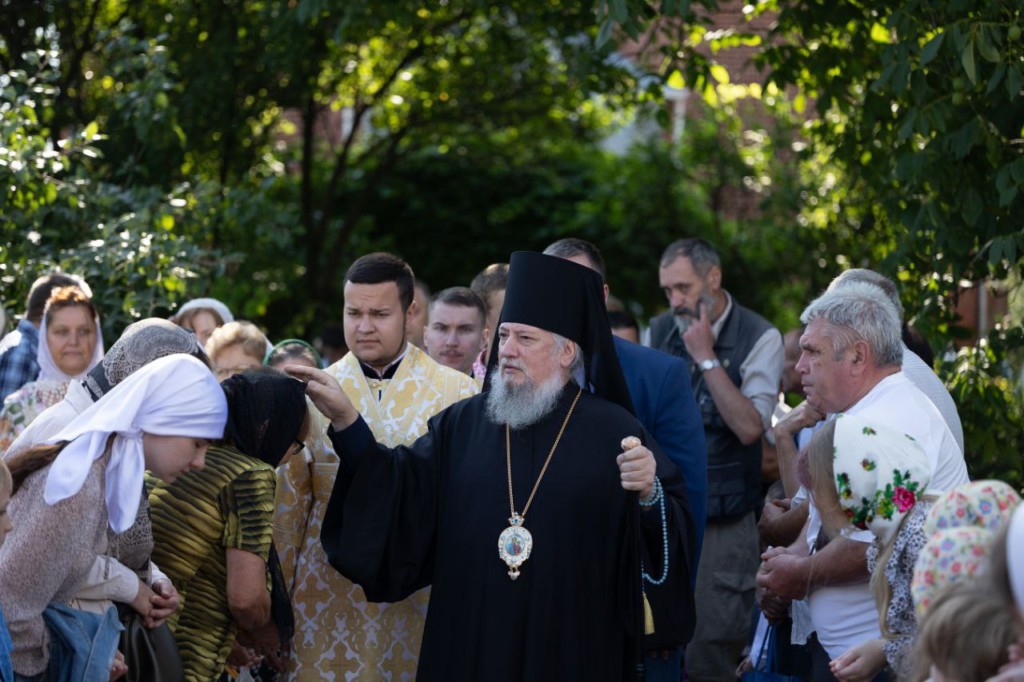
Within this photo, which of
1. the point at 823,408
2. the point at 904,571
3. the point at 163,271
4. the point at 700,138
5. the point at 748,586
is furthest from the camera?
the point at 700,138

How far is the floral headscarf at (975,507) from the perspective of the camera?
11.5ft

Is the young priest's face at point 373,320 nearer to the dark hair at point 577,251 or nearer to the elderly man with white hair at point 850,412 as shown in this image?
the dark hair at point 577,251

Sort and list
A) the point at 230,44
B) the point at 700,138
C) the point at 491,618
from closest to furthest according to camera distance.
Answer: the point at 491,618 → the point at 230,44 → the point at 700,138

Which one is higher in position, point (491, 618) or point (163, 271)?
point (163, 271)

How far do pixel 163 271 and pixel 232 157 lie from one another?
3348 millimetres

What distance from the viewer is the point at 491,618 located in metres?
4.69

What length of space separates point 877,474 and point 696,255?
121 inches

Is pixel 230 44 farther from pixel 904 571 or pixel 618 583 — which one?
pixel 904 571

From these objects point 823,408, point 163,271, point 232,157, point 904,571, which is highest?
point 232,157

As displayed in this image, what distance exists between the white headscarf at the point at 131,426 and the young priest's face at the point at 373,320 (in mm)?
1365

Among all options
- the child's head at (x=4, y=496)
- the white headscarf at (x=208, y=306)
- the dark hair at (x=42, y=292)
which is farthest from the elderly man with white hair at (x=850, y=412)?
the dark hair at (x=42, y=292)

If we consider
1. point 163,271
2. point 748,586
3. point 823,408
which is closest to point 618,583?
point 823,408

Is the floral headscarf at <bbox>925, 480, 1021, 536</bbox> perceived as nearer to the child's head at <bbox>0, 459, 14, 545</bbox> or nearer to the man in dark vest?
the child's head at <bbox>0, 459, 14, 545</bbox>

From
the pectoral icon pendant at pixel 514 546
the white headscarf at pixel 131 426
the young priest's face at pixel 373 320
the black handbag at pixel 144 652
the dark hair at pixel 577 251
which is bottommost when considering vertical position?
the black handbag at pixel 144 652
